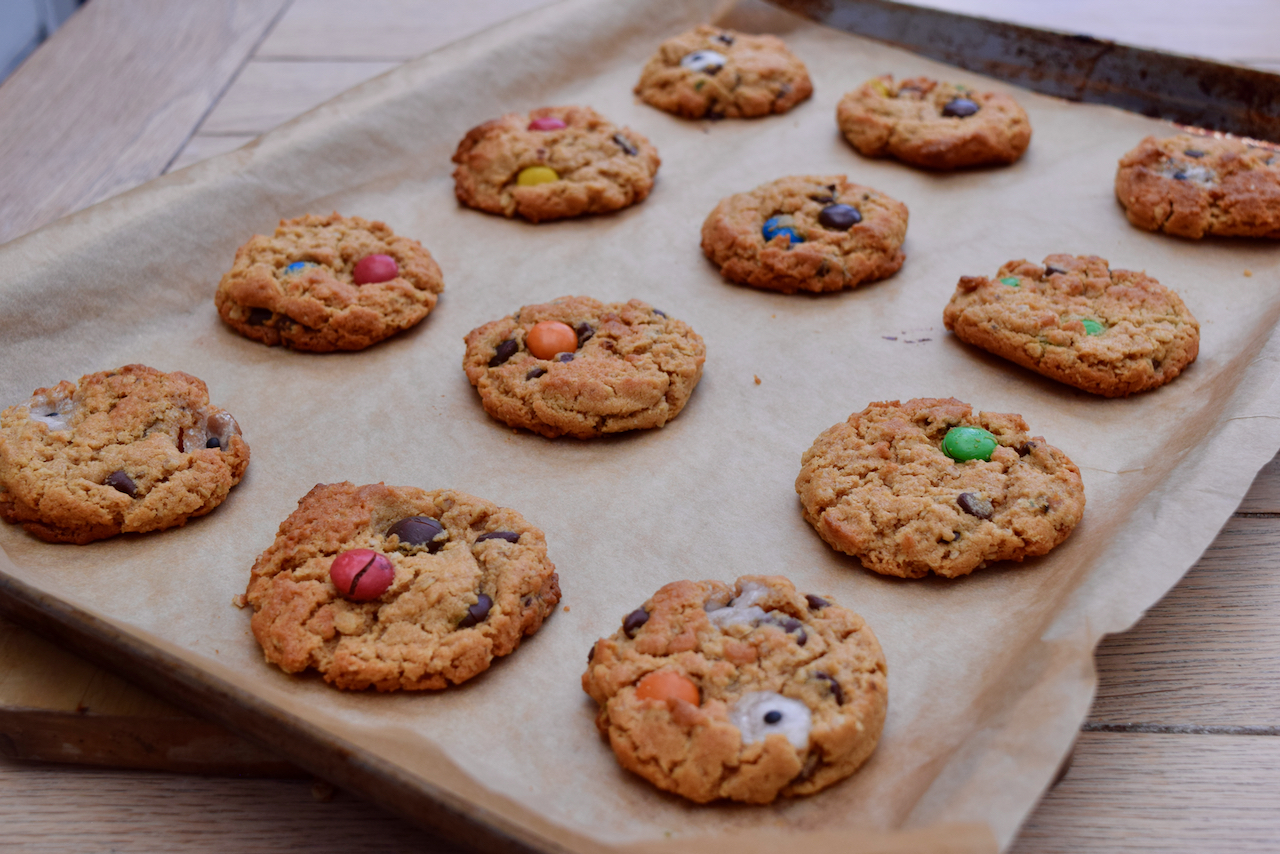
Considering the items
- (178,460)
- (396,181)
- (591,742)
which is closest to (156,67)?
(396,181)

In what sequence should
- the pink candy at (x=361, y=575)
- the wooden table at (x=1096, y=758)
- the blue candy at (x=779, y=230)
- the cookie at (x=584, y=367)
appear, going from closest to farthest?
the wooden table at (x=1096, y=758) < the pink candy at (x=361, y=575) < the cookie at (x=584, y=367) < the blue candy at (x=779, y=230)

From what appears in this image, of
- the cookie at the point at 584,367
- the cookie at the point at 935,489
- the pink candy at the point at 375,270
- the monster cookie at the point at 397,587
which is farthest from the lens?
the pink candy at the point at 375,270

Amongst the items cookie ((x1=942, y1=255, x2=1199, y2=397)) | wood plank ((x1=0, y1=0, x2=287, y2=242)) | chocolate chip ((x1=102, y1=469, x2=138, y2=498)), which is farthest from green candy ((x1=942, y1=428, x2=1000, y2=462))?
wood plank ((x1=0, y1=0, x2=287, y2=242))

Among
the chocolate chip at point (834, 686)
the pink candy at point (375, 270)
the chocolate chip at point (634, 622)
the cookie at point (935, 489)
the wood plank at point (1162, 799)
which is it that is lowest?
the pink candy at point (375, 270)

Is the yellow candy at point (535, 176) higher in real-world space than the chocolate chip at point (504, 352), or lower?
higher

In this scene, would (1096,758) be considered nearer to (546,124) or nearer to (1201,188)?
(1201,188)

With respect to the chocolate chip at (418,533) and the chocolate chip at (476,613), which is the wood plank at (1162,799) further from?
the chocolate chip at (418,533)

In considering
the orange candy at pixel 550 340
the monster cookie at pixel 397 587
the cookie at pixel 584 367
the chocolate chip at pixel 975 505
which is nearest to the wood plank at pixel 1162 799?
the chocolate chip at pixel 975 505
